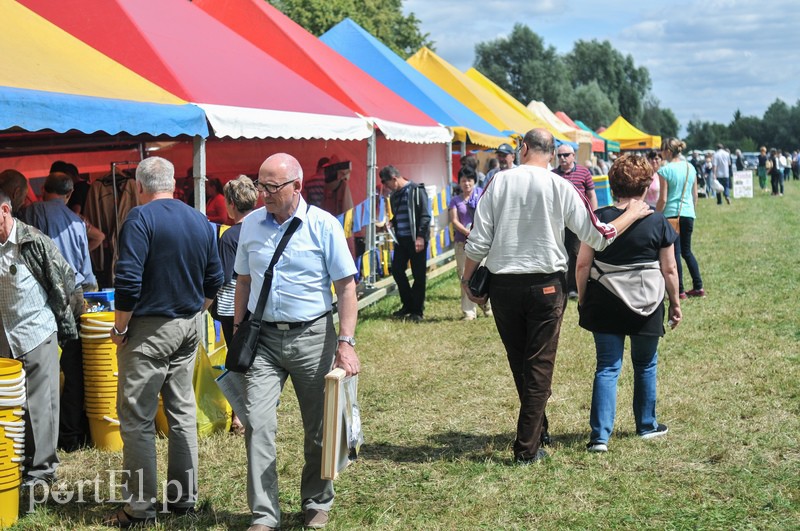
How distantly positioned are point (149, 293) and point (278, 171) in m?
0.95

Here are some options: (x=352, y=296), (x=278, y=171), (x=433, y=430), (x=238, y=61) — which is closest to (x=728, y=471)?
(x=433, y=430)

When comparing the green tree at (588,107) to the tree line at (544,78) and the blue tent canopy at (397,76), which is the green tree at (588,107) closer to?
the tree line at (544,78)

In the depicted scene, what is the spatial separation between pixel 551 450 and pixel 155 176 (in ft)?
9.49

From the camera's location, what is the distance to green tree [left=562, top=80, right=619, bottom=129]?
251 feet

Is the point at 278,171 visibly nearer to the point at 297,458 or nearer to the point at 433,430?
the point at 297,458

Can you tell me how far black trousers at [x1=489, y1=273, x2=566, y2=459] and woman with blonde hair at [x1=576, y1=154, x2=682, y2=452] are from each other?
0.33 m

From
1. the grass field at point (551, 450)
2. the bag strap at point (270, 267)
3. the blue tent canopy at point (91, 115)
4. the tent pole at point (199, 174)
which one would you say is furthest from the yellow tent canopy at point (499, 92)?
the bag strap at point (270, 267)

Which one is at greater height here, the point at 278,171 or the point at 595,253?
the point at 278,171

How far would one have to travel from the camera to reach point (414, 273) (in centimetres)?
1048

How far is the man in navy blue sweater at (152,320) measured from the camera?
172 inches

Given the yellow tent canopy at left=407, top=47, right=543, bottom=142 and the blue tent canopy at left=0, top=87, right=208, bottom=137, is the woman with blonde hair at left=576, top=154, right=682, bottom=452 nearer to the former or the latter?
the blue tent canopy at left=0, top=87, right=208, bottom=137

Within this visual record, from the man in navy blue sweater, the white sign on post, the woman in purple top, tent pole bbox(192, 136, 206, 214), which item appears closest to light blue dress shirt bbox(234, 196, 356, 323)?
the man in navy blue sweater

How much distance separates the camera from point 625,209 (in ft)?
17.9

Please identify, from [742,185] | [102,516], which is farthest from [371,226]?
[742,185]
